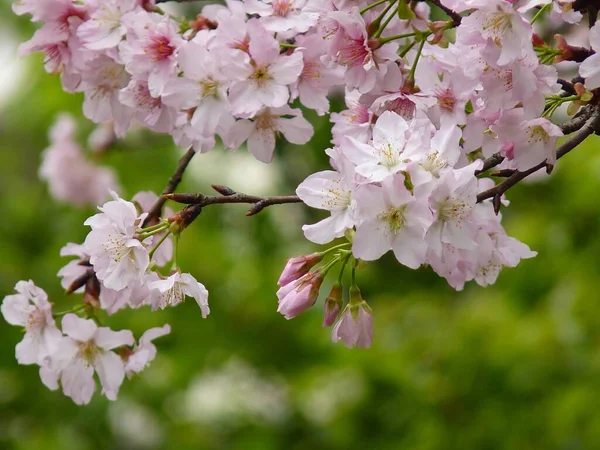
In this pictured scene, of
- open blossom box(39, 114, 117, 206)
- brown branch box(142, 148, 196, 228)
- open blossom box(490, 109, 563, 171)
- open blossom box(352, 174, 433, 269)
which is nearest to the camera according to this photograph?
open blossom box(352, 174, 433, 269)

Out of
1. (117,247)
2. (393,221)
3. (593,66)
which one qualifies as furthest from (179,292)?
(593,66)

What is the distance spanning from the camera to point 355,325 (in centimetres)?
114

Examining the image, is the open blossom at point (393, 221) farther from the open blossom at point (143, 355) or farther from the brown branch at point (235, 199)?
the open blossom at point (143, 355)

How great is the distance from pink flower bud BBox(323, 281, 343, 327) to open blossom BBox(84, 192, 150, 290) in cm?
25

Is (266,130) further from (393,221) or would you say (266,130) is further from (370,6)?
(393,221)

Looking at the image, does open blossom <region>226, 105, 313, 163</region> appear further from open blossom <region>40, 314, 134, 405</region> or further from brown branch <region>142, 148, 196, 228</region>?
open blossom <region>40, 314, 134, 405</region>

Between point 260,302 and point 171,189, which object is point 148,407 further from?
point 171,189

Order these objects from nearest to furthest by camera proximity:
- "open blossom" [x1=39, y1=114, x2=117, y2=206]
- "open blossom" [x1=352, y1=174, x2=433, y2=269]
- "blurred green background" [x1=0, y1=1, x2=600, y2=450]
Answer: "open blossom" [x1=352, y1=174, x2=433, y2=269], "blurred green background" [x1=0, y1=1, x2=600, y2=450], "open blossom" [x1=39, y1=114, x2=117, y2=206]

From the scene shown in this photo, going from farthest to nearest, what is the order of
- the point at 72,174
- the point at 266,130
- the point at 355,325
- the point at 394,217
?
the point at 72,174 → the point at 266,130 → the point at 355,325 → the point at 394,217

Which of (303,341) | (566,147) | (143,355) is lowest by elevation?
(303,341)

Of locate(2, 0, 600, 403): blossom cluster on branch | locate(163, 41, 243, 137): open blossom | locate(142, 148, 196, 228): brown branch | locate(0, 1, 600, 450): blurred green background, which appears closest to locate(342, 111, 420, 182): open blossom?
locate(2, 0, 600, 403): blossom cluster on branch

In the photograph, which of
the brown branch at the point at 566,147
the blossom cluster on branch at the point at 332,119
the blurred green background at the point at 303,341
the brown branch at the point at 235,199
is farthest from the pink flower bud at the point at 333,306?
the blurred green background at the point at 303,341

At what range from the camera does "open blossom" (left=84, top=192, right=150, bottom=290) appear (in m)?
1.05

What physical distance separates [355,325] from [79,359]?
42cm
